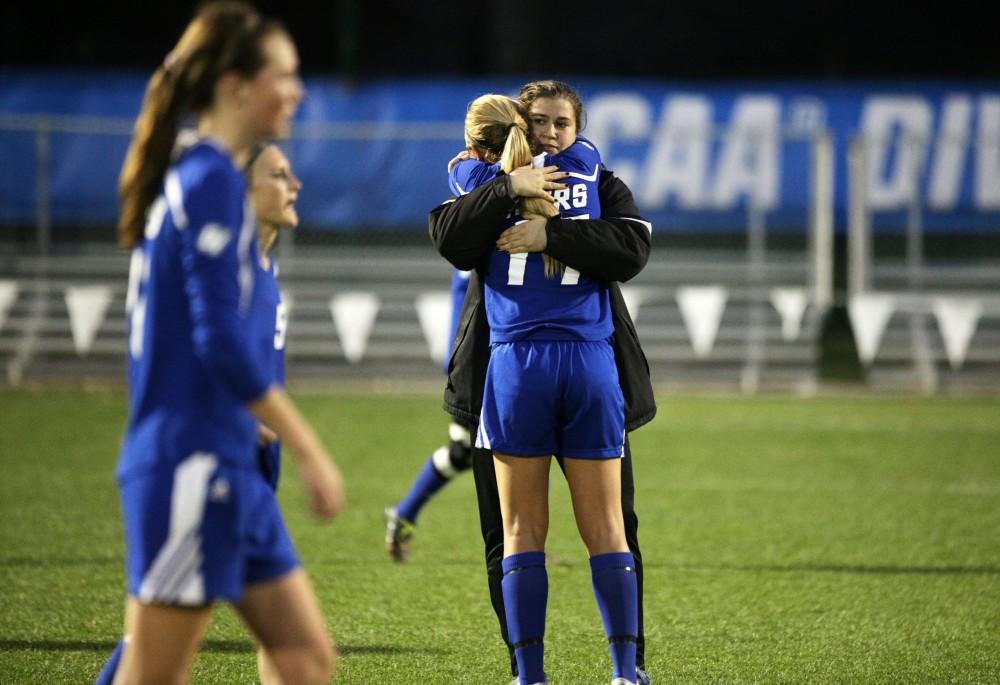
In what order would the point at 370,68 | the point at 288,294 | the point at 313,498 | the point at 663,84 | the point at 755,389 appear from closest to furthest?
the point at 313,498, the point at 755,389, the point at 288,294, the point at 663,84, the point at 370,68

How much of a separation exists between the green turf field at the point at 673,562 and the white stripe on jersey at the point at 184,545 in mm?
2174

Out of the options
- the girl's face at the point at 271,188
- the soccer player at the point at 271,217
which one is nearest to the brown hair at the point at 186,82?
the soccer player at the point at 271,217

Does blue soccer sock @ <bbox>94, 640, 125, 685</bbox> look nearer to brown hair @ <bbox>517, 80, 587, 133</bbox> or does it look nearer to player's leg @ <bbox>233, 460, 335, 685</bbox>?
player's leg @ <bbox>233, 460, 335, 685</bbox>

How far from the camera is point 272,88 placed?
2848mm

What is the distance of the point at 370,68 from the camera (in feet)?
67.7

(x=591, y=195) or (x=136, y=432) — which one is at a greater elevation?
(x=591, y=195)

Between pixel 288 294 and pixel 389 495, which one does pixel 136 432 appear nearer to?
pixel 389 495

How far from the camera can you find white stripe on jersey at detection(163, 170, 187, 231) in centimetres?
274

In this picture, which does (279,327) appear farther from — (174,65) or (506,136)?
(174,65)

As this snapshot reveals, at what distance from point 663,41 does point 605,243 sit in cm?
1622

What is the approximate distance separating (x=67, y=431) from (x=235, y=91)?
29.7 ft

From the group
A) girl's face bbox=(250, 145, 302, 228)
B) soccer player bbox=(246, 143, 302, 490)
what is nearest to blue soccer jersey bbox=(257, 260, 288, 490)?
soccer player bbox=(246, 143, 302, 490)

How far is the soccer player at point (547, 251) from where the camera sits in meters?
4.13

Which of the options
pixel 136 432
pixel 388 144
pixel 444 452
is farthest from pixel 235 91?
pixel 388 144
